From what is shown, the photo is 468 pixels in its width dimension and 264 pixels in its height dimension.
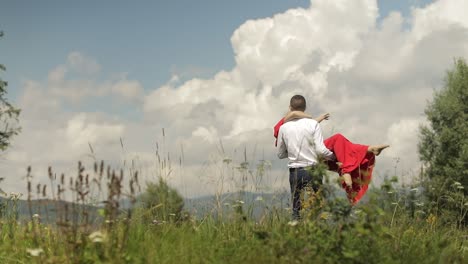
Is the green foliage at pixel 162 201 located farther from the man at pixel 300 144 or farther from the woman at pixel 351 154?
the woman at pixel 351 154

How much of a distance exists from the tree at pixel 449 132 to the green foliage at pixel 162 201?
78.3ft

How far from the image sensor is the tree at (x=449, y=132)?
1137 inches

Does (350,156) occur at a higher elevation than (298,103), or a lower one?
lower

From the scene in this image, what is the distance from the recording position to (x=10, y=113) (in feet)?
80.6

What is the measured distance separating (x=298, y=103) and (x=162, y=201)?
2.48 m

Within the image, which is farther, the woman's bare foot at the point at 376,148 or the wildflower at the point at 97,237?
the woman's bare foot at the point at 376,148

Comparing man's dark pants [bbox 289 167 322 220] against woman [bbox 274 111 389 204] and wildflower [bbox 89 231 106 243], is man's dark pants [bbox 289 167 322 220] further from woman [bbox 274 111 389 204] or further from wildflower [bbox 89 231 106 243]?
wildflower [bbox 89 231 106 243]

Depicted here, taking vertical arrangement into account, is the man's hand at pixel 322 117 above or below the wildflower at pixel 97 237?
above

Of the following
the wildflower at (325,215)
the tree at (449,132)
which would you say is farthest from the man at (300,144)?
the tree at (449,132)

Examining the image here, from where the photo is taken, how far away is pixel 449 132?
30.1 m

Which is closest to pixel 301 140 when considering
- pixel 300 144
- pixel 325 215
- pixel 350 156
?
pixel 300 144

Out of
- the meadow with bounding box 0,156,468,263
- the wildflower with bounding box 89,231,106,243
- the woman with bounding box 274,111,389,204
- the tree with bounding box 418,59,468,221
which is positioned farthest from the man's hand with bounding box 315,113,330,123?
the tree with bounding box 418,59,468,221

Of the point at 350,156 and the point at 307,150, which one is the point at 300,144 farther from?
the point at 350,156

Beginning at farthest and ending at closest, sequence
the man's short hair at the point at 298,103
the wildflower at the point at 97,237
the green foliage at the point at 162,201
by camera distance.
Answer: the man's short hair at the point at 298,103 < the green foliage at the point at 162,201 < the wildflower at the point at 97,237
